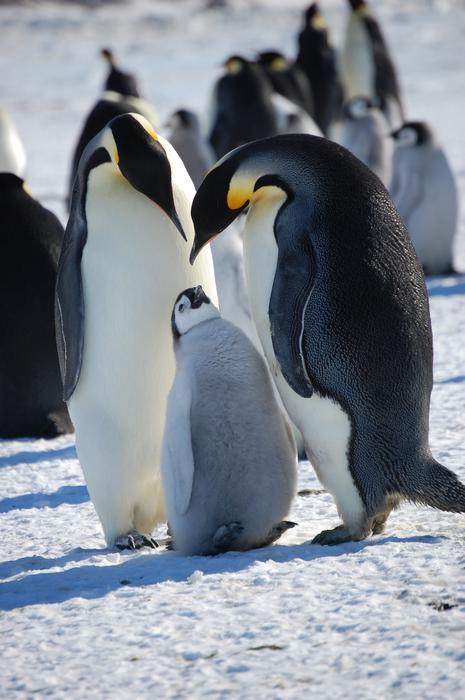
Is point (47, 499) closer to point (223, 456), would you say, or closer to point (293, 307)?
point (223, 456)

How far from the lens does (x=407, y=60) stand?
102ft

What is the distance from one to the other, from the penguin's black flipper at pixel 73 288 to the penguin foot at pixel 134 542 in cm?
46

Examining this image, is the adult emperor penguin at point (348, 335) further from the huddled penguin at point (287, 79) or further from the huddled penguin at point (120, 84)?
the huddled penguin at point (287, 79)

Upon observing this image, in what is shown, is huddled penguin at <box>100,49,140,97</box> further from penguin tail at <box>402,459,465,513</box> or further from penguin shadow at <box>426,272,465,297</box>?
penguin tail at <box>402,459,465,513</box>

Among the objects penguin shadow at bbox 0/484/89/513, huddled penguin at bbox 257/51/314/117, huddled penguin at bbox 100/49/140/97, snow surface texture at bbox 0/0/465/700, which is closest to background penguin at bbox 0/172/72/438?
snow surface texture at bbox 0/0/465/700

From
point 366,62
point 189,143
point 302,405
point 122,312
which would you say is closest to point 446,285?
point 189,143

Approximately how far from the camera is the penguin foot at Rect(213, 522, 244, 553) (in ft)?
10.5

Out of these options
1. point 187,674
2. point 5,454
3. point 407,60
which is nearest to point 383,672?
point 187,674

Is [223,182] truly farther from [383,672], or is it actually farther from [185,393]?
[383,672]

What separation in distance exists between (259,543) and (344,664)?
91 cm

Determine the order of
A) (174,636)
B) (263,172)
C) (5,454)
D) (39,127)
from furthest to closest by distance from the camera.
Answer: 1. (39,127)
2. (5,454)
3. (263,172)
4. (174,636)

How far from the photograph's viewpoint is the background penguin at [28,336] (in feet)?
16.8

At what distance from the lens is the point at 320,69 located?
16453 millimetres

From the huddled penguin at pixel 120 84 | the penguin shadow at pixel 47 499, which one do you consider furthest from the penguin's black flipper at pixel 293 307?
the huddled penguin at pixel 120 84
